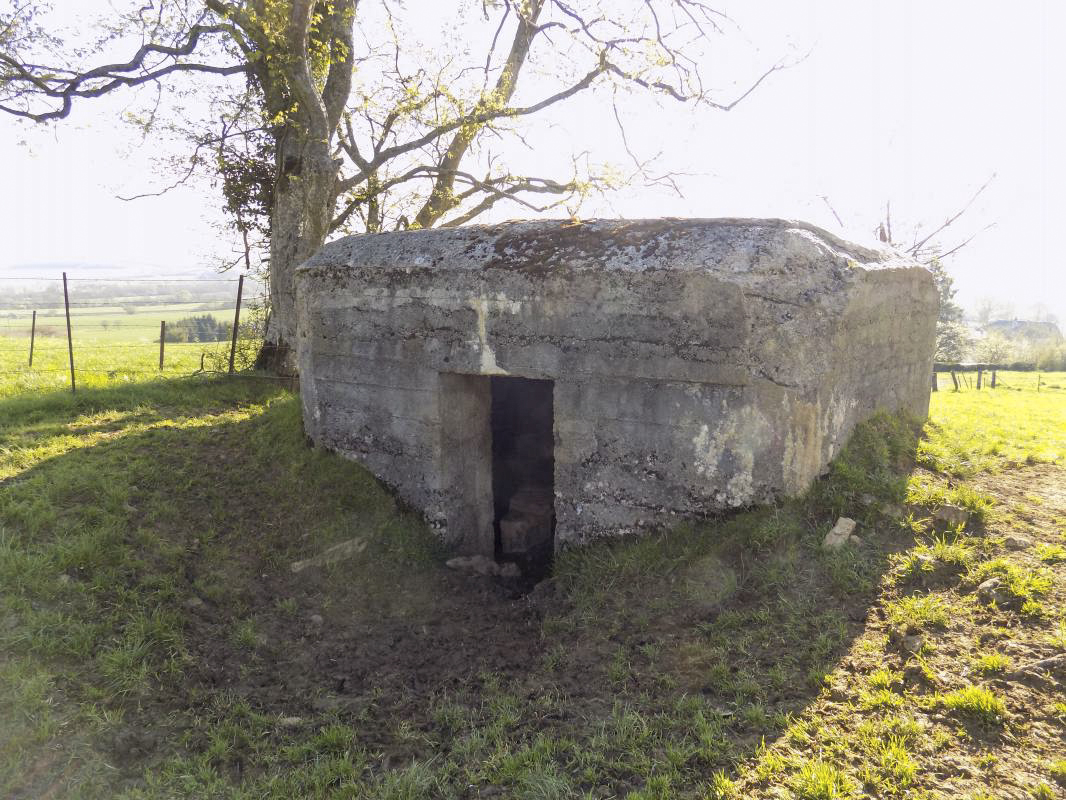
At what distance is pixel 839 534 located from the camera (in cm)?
420

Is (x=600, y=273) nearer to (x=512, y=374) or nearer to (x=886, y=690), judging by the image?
(x=512, y=374)

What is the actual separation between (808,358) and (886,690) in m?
1.93

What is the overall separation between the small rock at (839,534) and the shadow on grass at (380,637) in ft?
0.22

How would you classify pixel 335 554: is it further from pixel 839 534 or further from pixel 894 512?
pixel 894 512

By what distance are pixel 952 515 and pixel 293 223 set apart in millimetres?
8166

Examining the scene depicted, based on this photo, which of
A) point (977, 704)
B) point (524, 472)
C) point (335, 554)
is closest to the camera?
point (977, 704)

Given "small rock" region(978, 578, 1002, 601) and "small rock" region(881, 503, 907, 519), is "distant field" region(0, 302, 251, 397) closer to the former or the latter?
"small rock" region(881, 503, 907, 519)

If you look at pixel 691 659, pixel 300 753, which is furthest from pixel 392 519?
pixel 691 659

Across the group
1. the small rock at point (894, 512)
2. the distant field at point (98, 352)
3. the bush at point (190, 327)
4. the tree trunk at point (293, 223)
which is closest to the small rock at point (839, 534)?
the small rock at point (894, 512)

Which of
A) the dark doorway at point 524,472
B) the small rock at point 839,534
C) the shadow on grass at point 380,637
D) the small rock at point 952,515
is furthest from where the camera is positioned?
the dark doorway at point 524,472

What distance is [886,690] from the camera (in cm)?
315

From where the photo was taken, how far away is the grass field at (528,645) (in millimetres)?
2910

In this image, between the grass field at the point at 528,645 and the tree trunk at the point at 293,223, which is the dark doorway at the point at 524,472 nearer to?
the grass field at the point at 528,645

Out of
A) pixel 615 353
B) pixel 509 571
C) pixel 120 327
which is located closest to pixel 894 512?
pixel 615 353
